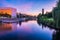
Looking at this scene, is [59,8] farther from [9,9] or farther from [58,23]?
[9,9]

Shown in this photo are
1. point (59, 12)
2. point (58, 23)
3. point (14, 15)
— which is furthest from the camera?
point (14, 15)

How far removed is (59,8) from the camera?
10.0 m

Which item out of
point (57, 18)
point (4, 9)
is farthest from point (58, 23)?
point (4, 9)

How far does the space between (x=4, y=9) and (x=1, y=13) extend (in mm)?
1955

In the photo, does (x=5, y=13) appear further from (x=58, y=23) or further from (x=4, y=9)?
(x=58, y=23)

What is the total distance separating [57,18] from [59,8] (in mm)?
677

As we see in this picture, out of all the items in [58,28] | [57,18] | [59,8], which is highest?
[59,8]

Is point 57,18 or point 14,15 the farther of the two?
point 14,15

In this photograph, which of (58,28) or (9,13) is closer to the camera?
(58,28)

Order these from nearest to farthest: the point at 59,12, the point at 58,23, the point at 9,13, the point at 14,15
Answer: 1. the point at 59,12
2. the point at 58,23
3. the point at 14,15
4. the point at 9,13

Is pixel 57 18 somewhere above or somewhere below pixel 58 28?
above

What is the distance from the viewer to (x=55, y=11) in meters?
9.94

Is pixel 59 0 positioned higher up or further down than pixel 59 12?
higher up

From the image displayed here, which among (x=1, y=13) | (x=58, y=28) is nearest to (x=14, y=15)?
(x=1, y=13)
